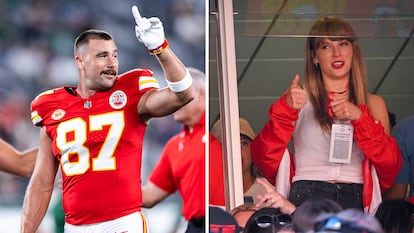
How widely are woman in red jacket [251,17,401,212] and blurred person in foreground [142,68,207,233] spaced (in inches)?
17.1

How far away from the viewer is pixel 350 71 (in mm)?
5301

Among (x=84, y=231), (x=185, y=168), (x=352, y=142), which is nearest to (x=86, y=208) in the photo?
(x=84, y=231)

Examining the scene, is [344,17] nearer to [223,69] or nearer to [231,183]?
[223,69]

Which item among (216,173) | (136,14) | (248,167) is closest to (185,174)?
(216,173)

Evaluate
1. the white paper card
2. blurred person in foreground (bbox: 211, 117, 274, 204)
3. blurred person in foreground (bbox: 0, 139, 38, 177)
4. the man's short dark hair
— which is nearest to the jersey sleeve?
the man's short dark hair

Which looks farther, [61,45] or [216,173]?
[216,173]

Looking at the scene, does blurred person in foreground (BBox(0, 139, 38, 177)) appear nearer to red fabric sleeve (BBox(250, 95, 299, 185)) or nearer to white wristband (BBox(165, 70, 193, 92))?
white wristband (BBox(165, 70, 193, 92))

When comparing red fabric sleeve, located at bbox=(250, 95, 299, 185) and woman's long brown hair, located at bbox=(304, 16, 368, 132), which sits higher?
woman's long brown hair, located at bbox=(304, 16, 368, 132)

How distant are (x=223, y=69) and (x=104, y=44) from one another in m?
0.69

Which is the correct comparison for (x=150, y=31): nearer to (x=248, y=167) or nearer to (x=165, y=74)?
(x=165, y=74)

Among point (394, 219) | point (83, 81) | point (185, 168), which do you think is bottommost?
point (394, 219)

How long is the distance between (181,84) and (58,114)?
669mm

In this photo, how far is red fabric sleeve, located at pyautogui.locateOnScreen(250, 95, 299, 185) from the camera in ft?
17.2

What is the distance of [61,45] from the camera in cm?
500
